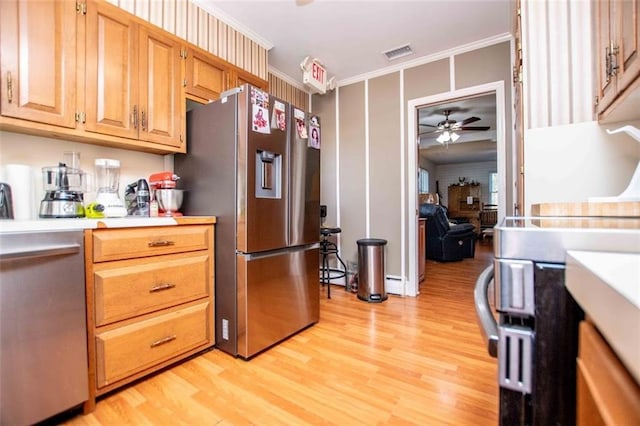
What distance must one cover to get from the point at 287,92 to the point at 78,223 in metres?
2.81

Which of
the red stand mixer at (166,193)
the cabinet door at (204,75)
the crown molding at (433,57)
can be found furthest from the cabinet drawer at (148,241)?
the crown molding at (433,57)

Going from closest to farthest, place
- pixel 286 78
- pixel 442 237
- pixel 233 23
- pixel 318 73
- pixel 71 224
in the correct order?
pixel 71 224, pixel 233 23, pixel 318 73, pixel 286 78, pixel 442 237

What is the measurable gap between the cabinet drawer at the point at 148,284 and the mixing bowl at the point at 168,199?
1.24ft

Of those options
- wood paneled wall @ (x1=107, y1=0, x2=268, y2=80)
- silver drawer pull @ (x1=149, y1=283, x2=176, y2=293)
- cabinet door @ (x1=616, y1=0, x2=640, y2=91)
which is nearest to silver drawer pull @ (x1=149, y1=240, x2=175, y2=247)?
silver drawer pull @ (x1=149, y1=283, x2=176, y2=293)

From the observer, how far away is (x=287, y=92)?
3.48 metres

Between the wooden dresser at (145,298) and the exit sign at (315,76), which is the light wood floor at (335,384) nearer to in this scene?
the wooden dresser at (145,298)

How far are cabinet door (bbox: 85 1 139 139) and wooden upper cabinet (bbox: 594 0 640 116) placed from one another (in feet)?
7.75

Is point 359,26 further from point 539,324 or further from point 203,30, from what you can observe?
point 539,324

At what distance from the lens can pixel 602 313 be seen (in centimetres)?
36

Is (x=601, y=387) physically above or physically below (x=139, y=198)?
below

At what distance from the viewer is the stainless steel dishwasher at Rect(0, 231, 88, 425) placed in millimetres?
1063

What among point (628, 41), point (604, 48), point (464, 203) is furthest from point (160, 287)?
point (464, 203)

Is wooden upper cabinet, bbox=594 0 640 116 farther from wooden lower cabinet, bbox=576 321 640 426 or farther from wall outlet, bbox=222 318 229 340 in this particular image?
wall outlet, bbox=222 318 229 340

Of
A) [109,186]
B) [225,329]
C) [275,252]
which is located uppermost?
[109,186]
